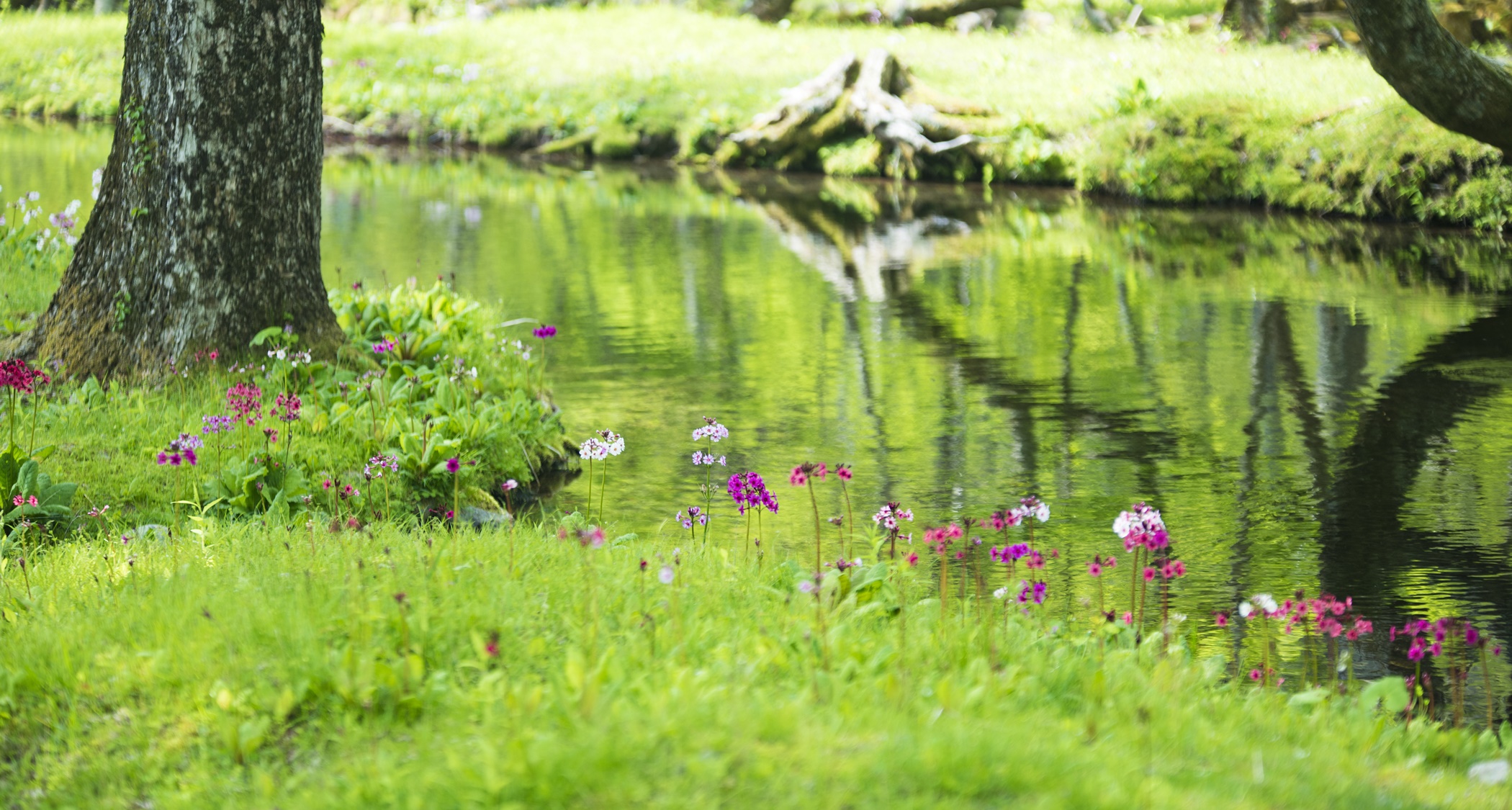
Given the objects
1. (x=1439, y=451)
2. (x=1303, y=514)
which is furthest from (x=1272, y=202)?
(x=1303, y=514)

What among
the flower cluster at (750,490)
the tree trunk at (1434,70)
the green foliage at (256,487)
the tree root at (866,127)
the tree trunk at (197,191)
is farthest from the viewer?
the tree root at (866,127)

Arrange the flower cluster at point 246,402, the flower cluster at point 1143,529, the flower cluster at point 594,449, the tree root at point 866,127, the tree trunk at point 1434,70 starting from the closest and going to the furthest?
the flower cluster at point 1143,529
the flower cluster at point 594,449
the flower cluster at point 246,402
the tree trunk at point 1434,70
the tree root at point 866,127

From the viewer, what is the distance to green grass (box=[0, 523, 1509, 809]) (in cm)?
326

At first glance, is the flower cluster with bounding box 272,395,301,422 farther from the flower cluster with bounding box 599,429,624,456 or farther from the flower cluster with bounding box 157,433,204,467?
the flower cluster with bounding box 599,429,624,456

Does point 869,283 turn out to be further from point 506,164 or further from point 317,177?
point 506,164

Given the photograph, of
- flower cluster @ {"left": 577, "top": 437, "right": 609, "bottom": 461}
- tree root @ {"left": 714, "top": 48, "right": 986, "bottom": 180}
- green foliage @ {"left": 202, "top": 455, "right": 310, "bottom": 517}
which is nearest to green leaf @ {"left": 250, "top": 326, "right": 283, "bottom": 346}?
green foliage @ {"left": 202, "top": 455, "right": 310, "bottom": 517}

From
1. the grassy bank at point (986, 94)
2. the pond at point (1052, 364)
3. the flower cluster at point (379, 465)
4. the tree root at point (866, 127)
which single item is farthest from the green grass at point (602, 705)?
the tree root at point (866, 127)

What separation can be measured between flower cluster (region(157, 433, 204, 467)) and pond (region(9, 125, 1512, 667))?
2073 millimetres

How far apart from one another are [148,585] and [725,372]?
6108 millimetres

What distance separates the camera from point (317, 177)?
26.5 feet

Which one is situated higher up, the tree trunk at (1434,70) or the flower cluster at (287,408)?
the tree trunk at (1434,70)

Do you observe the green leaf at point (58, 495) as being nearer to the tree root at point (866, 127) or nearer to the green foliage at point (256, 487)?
the green foliage at point (256, 487)

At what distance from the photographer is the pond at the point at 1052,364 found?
7.17 m

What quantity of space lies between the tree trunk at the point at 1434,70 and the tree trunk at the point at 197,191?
6.13 meters
